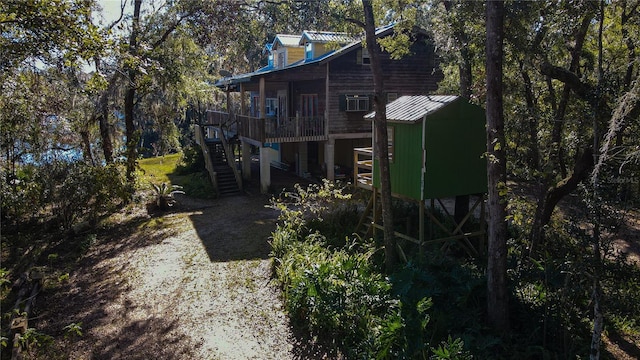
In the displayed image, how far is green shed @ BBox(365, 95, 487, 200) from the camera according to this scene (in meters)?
11.7

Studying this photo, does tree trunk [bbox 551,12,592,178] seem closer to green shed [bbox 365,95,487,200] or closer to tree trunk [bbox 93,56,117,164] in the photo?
green shed [bbox 365,95,487,200]

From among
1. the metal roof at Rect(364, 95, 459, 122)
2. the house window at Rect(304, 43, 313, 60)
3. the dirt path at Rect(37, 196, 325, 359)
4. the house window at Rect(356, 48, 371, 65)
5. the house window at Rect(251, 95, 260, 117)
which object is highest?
the house window at Rect(304, 43, 313, 60)

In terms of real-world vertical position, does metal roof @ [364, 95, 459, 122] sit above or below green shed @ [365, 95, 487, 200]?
above

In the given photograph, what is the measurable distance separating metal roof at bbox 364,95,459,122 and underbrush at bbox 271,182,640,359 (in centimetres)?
337

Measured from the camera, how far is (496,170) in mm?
8102

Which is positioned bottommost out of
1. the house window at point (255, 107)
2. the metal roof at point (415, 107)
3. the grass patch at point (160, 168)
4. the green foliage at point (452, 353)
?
the green foliage at point (452, 353)

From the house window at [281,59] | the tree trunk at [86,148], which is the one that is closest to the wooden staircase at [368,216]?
the tree trunk at [86,148]

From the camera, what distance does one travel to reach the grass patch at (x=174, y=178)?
21.5m

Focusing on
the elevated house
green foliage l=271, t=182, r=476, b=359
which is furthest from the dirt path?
the elevated house

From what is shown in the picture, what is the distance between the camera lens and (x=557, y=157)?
11461 millimetres

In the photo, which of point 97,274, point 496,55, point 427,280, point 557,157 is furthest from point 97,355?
point 557,157

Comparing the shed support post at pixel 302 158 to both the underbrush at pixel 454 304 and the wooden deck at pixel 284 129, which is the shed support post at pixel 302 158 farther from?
the underbrush at pixel 454 304

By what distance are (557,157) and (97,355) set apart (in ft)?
36.0

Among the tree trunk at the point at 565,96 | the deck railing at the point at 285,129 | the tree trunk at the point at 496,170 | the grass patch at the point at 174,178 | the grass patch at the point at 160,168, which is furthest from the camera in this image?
the grass patch at the point at 160,168
